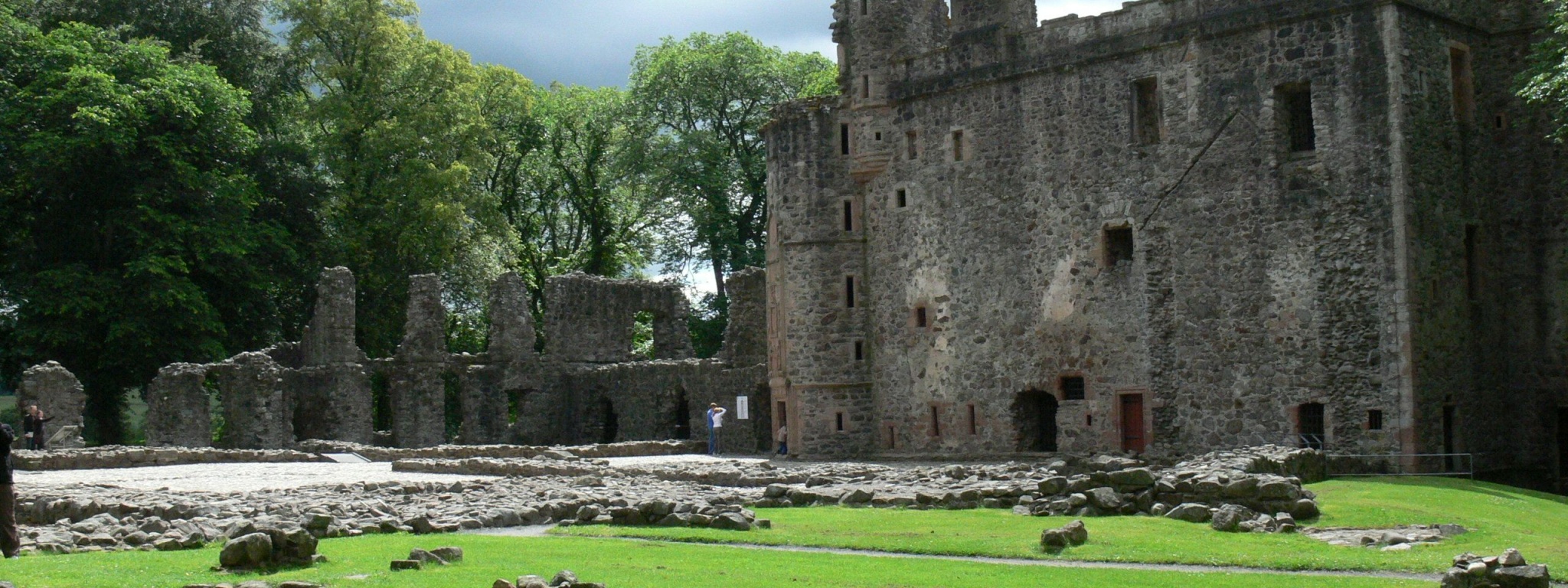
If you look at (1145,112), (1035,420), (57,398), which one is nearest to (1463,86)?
(1145,112)

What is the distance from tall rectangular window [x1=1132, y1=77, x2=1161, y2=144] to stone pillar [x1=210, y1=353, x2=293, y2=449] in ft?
79.1

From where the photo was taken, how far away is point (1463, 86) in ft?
107

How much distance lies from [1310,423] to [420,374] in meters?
27.6

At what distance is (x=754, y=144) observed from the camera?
6191cm

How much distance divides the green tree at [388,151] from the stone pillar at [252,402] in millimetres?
9242

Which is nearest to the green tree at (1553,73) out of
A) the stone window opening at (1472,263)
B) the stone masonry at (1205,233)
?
the stone masonry at (1205,233)

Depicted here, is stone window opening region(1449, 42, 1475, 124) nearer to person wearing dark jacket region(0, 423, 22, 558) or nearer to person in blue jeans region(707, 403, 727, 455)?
person in blue jeans region(707, 403, 727, 455)

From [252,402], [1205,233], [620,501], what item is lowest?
[620,501]

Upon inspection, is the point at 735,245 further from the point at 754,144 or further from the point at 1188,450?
Result: the point at 1188,450

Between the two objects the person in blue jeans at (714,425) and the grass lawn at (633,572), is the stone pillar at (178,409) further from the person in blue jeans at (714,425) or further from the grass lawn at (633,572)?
the grass lawn at (633,572)

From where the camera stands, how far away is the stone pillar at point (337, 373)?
48.6 meters

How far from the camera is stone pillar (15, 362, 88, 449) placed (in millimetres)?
42719

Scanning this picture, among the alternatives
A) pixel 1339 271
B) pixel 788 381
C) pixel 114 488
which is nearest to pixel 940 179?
pixel 788 381

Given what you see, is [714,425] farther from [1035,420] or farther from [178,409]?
[178,409]
